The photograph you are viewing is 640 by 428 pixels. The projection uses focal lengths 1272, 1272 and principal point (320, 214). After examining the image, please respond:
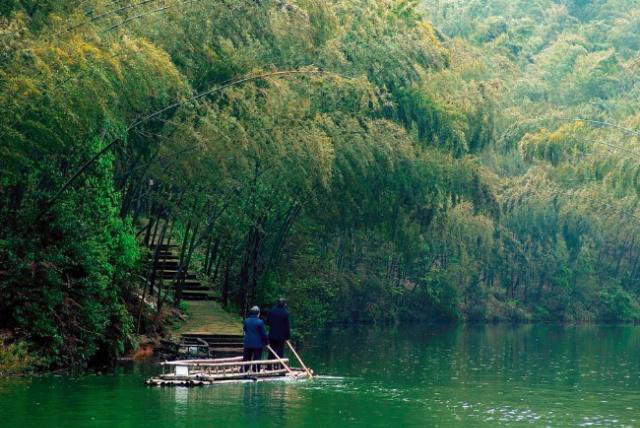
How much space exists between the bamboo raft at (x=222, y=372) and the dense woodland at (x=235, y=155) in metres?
2.84

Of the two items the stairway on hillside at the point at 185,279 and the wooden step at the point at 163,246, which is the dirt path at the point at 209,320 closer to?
the stairway on hillside at the point at 185,279

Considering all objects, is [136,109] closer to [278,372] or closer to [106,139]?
[106,139]

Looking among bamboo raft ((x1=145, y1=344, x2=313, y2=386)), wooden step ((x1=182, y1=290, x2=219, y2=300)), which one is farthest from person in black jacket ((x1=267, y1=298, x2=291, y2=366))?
wooden step ((x1=182, y1=290, x2=219, y2=300))

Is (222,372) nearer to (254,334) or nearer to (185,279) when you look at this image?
(254,334)

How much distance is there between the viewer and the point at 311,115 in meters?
29.6

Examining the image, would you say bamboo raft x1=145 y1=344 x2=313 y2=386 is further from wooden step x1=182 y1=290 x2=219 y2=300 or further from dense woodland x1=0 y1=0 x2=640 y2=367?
wooden step x1=182 y1=290 x2=219 y2=300

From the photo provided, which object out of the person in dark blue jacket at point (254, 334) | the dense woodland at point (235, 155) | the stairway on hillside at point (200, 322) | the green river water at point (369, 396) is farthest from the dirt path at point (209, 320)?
the person in dark blue jacket at point (254, 334)

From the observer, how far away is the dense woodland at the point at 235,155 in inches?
849

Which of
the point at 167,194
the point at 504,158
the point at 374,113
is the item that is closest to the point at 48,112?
the point at 167,194

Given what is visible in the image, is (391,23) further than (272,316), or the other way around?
(391,23)

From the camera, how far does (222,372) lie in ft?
71.2

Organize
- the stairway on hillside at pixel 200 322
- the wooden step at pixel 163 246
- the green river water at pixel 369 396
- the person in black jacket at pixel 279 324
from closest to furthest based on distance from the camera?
the green river water at pixel 369 396 → the person in black jacket at pixel 279 324 → the stairway on hillside at pixel 200 322 → the wooden step at pixel 163 246

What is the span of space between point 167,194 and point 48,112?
26.8ft

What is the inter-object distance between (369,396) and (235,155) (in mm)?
7209
